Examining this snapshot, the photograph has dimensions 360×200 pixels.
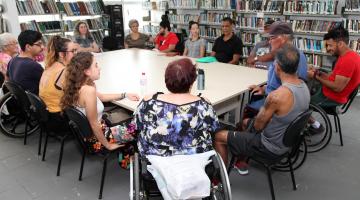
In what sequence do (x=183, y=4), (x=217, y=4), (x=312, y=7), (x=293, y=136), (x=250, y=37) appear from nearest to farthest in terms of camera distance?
(x=293, y=136) < (x=312, y=7) < (x=250, y=37) < (x=217, y=4) < (x=183, y=4)

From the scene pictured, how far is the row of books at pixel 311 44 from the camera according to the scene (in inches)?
192

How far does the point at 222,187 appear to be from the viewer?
1.57 metres

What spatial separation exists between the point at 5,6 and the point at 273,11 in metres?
4.70

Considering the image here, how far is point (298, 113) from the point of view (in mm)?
1945

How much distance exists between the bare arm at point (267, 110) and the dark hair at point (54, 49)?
1787 mm

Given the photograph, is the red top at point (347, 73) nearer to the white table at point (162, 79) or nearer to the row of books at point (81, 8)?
the white table at point (162, 79)

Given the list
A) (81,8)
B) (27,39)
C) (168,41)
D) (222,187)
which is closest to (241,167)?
(222,187)

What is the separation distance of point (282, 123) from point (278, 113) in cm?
8

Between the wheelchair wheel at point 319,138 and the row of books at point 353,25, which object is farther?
the row of books at point 353,25

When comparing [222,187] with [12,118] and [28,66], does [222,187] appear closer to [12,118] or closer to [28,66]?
[28,66]

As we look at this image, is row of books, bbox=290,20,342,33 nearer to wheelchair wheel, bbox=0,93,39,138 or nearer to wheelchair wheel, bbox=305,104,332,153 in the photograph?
wheelchair wheel, bbox=305,104,332,153

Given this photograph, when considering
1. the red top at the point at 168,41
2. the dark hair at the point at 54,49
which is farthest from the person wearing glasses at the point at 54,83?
the red top at the point at 168,41

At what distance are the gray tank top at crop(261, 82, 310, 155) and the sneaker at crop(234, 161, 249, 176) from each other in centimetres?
59

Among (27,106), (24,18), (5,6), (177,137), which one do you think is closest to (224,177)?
(177,137)
